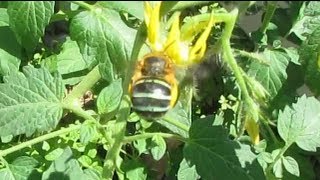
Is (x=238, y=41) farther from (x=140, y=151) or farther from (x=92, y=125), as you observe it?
(x=92, y=125)

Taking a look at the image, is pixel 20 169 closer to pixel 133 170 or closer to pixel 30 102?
pixel 30 102

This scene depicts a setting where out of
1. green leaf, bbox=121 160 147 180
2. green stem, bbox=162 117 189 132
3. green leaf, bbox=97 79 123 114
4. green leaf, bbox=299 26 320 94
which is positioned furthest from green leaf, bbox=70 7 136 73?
green leaf, bbox=299 26 320 94

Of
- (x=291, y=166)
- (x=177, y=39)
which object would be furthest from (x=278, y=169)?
(x=177, y=39)

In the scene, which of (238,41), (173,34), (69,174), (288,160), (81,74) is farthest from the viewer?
(238,41)

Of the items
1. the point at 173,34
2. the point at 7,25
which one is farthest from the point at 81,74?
the point at 173,34

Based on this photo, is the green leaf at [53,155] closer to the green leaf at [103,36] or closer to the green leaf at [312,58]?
the green leaf at [103,36]

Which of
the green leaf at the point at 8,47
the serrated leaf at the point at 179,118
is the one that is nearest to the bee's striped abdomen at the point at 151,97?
the serrated leaf at the point at 179,118
